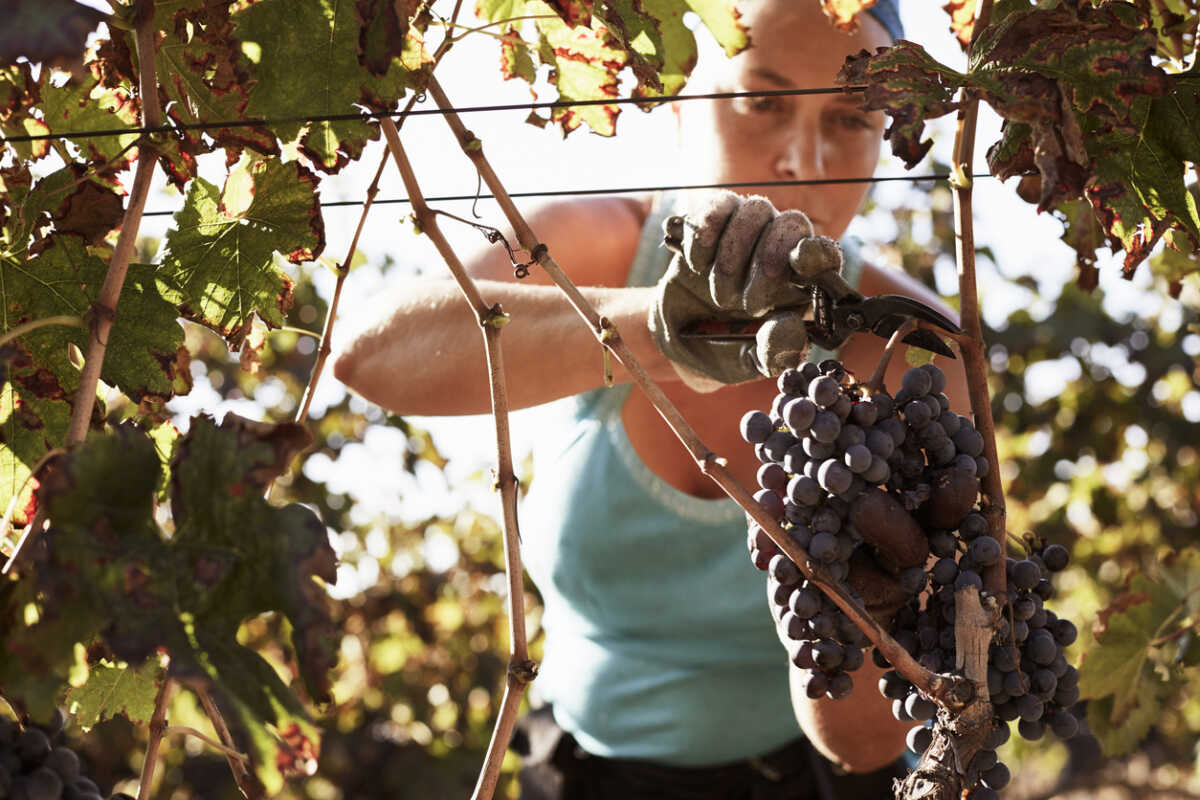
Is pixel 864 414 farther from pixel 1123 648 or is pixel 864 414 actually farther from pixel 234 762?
pixel 1123 648

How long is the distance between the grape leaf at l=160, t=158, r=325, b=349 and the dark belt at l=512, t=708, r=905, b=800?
1.19 metres

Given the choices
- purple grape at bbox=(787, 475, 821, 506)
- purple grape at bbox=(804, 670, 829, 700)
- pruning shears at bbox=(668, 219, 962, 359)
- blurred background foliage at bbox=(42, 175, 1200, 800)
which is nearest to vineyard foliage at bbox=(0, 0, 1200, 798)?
pruning shears at bbox=(668, 219, 962, 359)

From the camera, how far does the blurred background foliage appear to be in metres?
4.33

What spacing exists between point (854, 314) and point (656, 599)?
1040 millimetres

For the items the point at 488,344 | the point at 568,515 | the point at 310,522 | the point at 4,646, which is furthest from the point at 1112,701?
the point at 4,646

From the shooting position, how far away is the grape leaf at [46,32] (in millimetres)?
674

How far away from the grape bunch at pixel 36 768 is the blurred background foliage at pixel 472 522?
328 centimetres

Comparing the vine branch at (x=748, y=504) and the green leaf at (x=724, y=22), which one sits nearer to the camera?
the vine branch at (x=748, y=504)

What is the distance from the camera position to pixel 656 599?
6.16 ft

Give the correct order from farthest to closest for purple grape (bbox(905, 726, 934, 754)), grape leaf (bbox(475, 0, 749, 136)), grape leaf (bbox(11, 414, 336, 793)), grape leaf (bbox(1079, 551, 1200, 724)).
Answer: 1. grape leaf (bbox(1079, 551, 1200, 724))
2. grape leaf (bbox(475, 0, 749, 136))
3. purple grape (bbox(905, 726, 934, 754))
4. grape leaf (bbox(11, 414, 336, 793))

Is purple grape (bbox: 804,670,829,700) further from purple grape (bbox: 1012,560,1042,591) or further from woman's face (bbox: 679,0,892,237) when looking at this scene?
woman's face (bbox: 679,0,892,237)

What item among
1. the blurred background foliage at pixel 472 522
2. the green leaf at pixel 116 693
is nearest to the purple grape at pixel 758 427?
the green leaf at pixel 116 693

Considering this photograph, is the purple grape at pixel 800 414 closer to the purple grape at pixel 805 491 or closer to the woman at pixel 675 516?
the purple grape at pixel 805 491

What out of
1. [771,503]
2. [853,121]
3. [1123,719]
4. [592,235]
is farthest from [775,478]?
[592,235]
